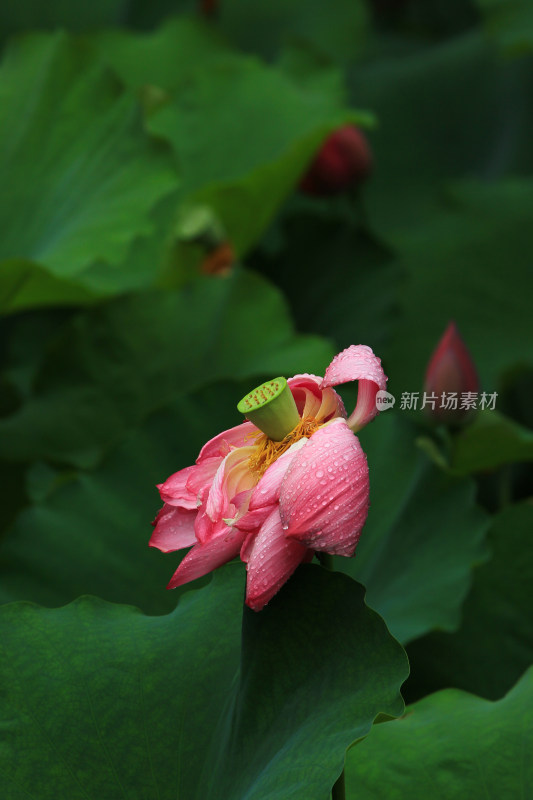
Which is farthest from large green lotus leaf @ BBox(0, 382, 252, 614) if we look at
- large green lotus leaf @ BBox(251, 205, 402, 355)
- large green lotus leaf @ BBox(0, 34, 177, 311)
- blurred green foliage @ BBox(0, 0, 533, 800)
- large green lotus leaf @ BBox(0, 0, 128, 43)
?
large green lotus leaf @ BBox(0, 0, 128, 43)

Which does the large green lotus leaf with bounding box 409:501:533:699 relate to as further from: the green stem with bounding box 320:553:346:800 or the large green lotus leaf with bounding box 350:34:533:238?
the large green lotus leaf with bounding box 350:34:533:238

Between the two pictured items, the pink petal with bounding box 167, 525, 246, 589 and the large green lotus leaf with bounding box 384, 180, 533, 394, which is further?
the large green lotus leaf with bounding box 384, 180, 533, 394

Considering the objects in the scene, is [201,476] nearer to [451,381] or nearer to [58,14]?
[451,381]

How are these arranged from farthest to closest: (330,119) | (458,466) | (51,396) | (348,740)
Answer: (330,119) < (51,396) < (458,466) < (348,740)

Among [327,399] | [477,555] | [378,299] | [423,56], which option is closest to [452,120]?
[423,56]

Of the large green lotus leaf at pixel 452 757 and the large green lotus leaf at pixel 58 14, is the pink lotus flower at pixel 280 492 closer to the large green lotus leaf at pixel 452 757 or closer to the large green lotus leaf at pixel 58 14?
the large green lotus leaf at pixel 452 757

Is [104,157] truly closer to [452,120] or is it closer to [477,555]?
[477,555]

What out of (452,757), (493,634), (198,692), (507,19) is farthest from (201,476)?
(507,19)
